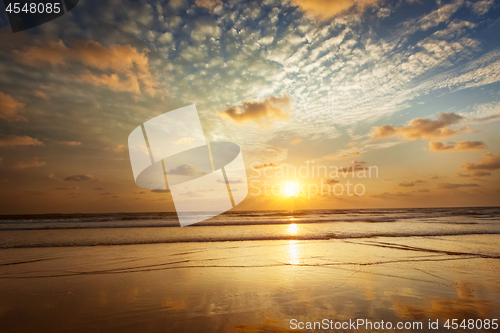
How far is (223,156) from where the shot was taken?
51.0ft

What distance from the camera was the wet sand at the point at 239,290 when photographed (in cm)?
358

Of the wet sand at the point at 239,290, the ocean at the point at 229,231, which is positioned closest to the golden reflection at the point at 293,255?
the wet sand at the point at 239,290

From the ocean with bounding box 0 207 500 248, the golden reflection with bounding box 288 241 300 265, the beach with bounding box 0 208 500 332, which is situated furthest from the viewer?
the ocean with bounding box 0 207 500 248

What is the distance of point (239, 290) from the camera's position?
15.8 feet

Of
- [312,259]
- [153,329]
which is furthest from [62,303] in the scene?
[312,259]

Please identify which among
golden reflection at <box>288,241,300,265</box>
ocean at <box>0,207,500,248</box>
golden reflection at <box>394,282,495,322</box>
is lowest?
ocean at <box>0,207,500,248</box>

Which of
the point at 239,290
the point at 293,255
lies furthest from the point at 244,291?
the point at 293,255

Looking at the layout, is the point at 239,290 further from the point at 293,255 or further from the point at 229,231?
the point at 229,231

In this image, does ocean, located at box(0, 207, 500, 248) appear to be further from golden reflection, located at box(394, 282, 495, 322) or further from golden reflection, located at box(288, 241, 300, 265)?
golden reflection, located at box(394, 282, 495, 322)

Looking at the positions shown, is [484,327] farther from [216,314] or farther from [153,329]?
[153,329]

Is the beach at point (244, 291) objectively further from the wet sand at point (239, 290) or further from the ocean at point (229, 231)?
the ocean at point (229, 231)

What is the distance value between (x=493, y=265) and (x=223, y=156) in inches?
518

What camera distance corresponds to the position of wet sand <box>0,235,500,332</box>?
358cm

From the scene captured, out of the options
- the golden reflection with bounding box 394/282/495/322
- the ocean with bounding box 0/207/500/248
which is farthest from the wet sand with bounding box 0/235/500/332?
the ocean with bounding box 0/207/500/248
